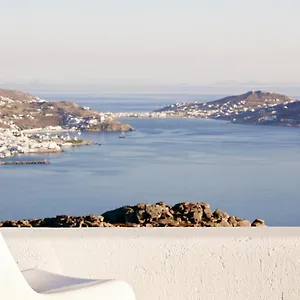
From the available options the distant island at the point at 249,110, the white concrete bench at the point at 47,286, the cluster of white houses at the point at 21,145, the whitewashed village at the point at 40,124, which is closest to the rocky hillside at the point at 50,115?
the whitewashed village at the point at 40,124

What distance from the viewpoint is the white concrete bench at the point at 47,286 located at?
117 centimetres

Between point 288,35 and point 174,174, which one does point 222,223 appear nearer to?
point 174,174

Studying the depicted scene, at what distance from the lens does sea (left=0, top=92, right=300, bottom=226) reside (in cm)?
1630

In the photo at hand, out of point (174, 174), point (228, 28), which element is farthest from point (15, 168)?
point (228, 28)

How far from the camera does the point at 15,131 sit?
2927 centimetres

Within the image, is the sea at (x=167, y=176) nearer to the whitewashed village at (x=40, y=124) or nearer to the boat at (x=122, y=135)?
the boat at (x=122, y=135)

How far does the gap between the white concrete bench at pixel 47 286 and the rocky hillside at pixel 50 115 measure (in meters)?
30.4

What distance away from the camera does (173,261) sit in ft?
5.77

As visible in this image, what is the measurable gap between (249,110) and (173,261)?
37.2 m

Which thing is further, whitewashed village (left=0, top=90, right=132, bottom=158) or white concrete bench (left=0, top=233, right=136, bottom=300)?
whitewashed village (left=0, top=90, right=132, bottom=158)

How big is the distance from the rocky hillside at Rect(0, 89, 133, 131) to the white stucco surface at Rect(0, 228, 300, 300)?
30114 millimetres

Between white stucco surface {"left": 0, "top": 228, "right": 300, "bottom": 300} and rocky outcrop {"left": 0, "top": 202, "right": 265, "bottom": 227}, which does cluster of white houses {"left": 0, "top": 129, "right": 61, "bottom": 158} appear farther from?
white stucco surface {"left": 0, "top": 228, "right": 300, "bottom": 300}

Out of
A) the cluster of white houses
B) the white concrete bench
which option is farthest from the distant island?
the white concrete bench

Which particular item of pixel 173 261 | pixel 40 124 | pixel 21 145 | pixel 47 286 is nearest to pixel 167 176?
pixel 21 145
